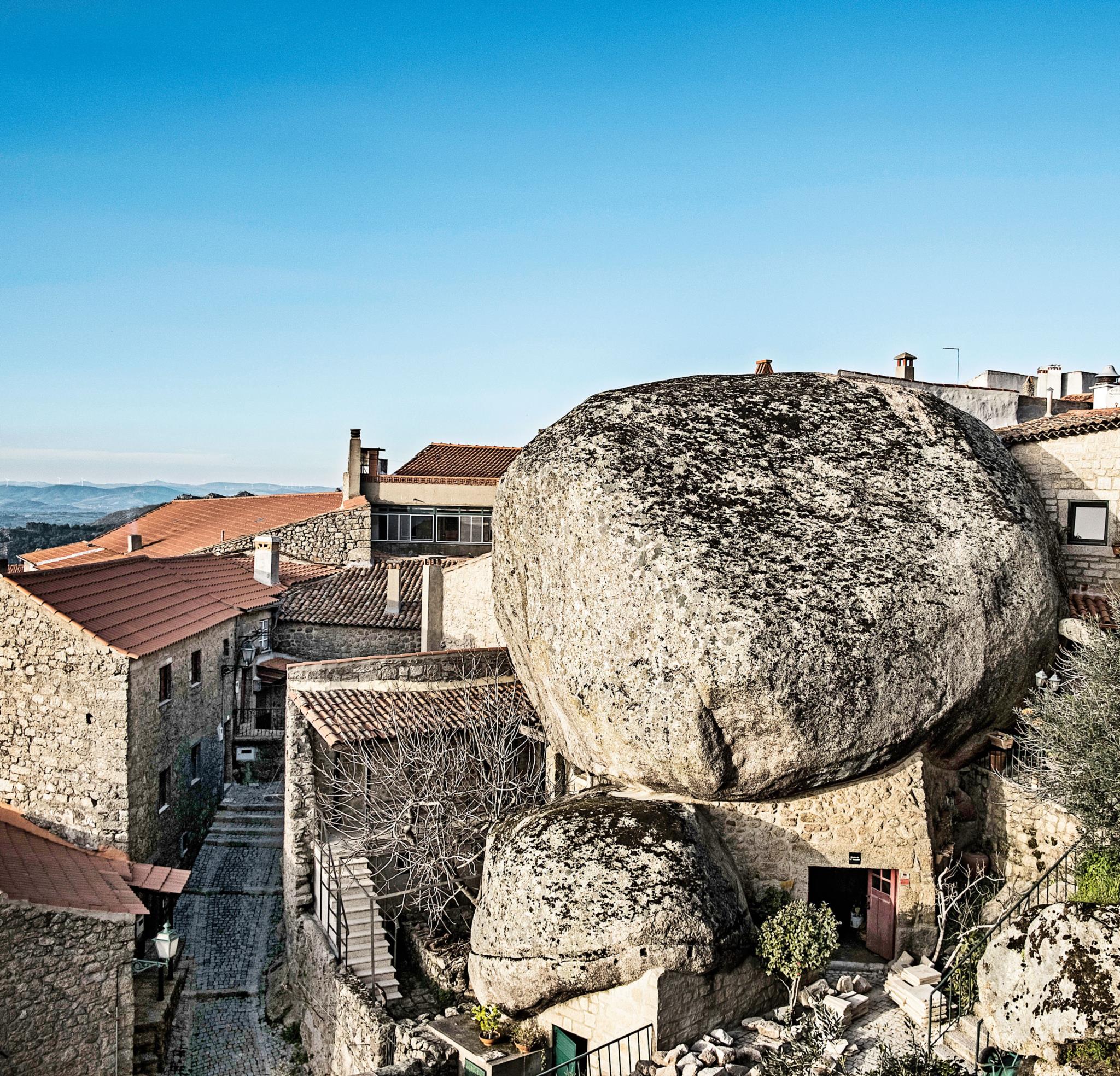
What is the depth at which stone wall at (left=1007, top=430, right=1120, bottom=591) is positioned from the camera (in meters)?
17.4

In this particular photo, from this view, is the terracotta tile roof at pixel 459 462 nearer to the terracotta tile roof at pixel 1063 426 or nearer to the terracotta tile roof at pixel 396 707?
the terracotta tile roof at pixel 396 707

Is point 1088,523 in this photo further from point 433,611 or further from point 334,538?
point 334,538

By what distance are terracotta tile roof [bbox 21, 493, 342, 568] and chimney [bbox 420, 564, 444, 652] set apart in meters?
15.4

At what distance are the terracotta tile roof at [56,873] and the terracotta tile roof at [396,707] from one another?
4.39m

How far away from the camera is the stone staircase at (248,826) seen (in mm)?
23703

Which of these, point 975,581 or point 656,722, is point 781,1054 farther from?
point 975,581

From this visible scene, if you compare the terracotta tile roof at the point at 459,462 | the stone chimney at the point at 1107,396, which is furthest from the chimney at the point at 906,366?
the terracotta tile roof at the point at 459,462

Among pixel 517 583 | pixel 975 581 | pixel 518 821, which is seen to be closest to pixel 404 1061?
pixel 518 821

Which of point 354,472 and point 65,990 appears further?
point 354,472

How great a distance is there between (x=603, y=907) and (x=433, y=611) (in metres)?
14.1

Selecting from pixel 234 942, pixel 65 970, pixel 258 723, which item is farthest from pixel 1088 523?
pixel 258 723

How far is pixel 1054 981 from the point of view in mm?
11094

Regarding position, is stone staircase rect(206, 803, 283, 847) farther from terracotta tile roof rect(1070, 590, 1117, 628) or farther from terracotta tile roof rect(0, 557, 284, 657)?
terracotta tile roof rect(1070, 590, 1117, 628)

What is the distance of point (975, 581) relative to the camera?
15.2m
